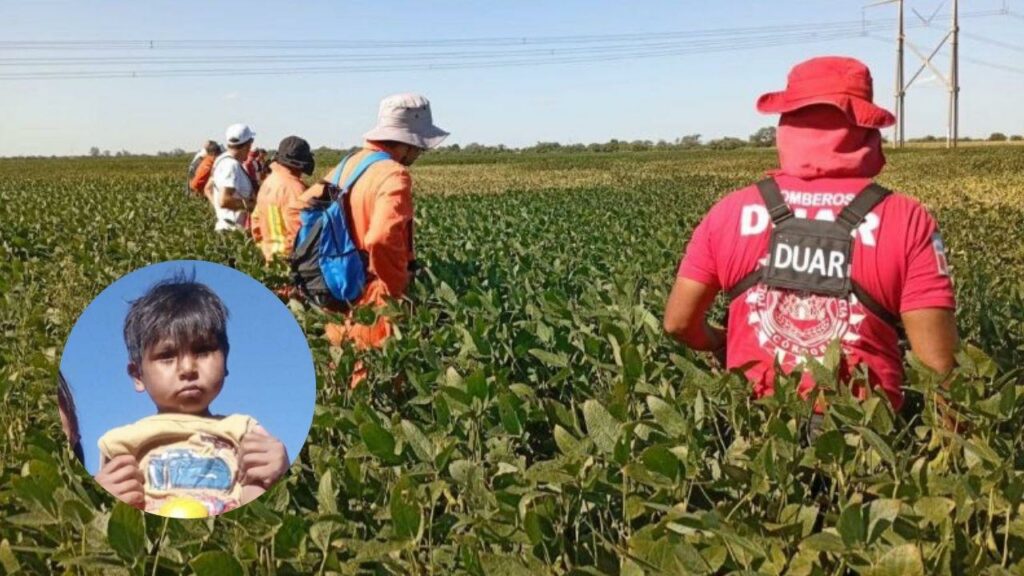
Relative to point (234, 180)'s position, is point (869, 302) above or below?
below

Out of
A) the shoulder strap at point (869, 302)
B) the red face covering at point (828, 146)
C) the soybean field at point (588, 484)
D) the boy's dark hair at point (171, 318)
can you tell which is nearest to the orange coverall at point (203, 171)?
the soybean field at point (588, 484)

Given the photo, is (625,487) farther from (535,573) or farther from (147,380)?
(147,380)

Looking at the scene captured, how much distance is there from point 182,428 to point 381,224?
2653 millimetres

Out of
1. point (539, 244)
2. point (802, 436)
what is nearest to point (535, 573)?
point (802, 436)

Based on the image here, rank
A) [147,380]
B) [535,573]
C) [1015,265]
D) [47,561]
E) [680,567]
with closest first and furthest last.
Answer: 1. [147,380]
2. [680,567]
3. [535,573]
4. [47,561]
5. [1015,265]

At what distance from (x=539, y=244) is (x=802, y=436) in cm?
571

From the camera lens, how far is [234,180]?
761cm

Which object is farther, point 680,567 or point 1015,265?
point 1015,265

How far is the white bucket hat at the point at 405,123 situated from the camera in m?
3.96

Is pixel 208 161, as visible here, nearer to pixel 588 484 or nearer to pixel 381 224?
pixel 381 224

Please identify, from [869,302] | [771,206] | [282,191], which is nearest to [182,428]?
[771,206]

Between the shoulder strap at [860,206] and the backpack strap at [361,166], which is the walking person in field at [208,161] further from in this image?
the shoulder strap at [860,206]

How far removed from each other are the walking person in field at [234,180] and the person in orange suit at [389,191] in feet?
12.1

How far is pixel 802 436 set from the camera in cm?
251
